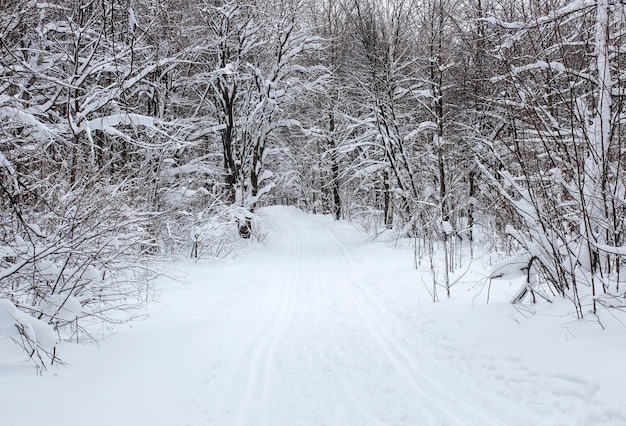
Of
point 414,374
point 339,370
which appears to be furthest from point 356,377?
point 414,374

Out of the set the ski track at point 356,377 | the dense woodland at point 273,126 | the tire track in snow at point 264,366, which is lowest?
the tire track in snow at point 264,366

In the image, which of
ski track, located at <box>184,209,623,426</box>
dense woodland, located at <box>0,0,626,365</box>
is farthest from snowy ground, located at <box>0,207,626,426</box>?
dense woodland, located at <box>0,0,626,365</box>

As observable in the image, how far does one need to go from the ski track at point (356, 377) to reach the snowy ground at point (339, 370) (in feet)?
0.06

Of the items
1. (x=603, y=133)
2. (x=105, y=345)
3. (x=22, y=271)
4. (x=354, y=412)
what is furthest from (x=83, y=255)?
(x=603, y=133)

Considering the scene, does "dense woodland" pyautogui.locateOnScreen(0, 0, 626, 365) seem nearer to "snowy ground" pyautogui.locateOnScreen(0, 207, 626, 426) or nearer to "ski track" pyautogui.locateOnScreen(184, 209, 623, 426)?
"snowy ground" pyautogui.locateOnScreen(0, 207, 626, 426)

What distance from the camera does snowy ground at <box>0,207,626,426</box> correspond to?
3.72m

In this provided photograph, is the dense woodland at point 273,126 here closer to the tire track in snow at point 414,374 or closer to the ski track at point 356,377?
the ski track at point 356,377

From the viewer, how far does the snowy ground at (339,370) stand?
3.72m

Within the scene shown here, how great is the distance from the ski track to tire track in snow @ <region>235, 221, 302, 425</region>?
1cm

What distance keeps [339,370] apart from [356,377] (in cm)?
30

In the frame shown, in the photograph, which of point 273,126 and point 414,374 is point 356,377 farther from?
point 273,126

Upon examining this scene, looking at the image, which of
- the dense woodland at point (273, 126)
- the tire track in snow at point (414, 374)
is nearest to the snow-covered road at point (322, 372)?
the tire track in snow at point (414, 374)

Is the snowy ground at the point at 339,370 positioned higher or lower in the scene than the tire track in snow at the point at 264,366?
higher

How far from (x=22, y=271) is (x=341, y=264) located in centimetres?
1024
